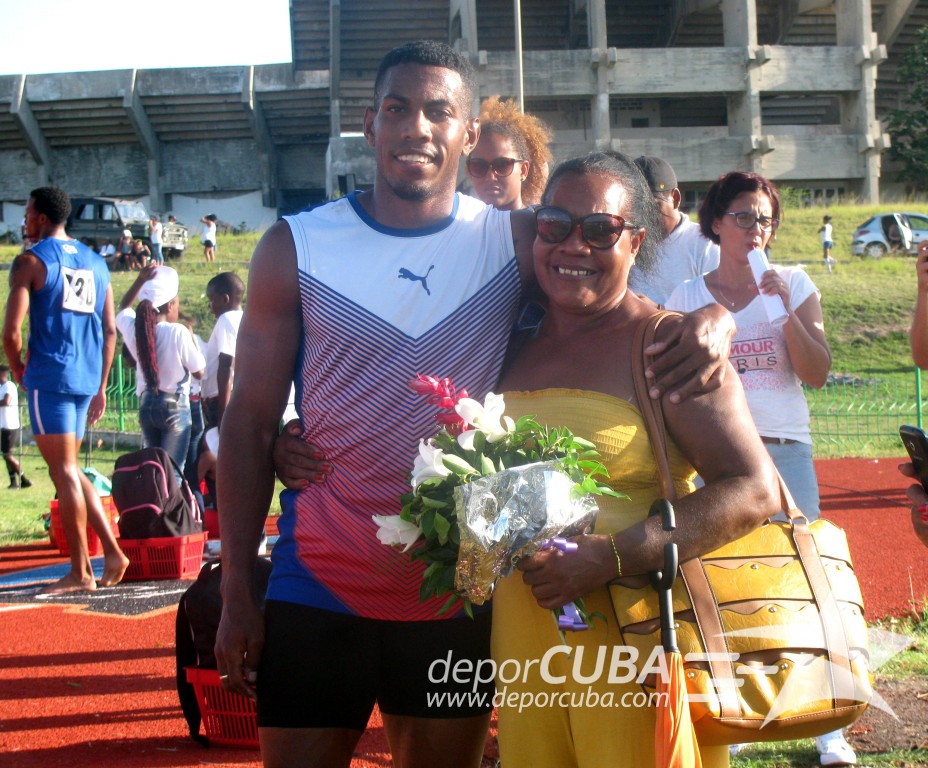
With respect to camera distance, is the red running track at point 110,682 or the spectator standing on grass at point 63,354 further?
the spectator standing on grass at point 63,354

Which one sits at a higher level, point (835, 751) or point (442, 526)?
point (442, 526)

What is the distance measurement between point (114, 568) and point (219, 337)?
2118 mm

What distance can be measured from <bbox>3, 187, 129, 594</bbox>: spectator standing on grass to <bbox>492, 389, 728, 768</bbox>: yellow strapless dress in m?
4.87

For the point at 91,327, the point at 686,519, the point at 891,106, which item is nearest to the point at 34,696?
the point at 91,327

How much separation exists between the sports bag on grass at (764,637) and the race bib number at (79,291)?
5492 millimetres

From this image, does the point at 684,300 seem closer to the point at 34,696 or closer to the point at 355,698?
the point at 355,698

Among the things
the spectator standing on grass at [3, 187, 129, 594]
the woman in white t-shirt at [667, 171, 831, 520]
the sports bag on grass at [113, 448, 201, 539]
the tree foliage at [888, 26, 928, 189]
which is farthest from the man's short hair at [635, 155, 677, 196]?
the tree foliage at [888, 26, 928, 189]

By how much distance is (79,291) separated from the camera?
6.91 metres

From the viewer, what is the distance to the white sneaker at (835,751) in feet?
12.9

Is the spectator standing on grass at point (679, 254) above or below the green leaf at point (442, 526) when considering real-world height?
above

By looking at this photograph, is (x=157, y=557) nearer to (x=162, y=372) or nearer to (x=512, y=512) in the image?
(x=162, y=372)

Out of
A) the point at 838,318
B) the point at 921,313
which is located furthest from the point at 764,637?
the point at 838,318

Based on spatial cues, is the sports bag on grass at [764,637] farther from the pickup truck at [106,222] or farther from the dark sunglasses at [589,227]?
the pickup truck at [106,222]

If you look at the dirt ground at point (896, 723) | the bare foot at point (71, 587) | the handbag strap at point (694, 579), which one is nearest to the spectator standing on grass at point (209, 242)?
the bare foot at point (71, 587)
